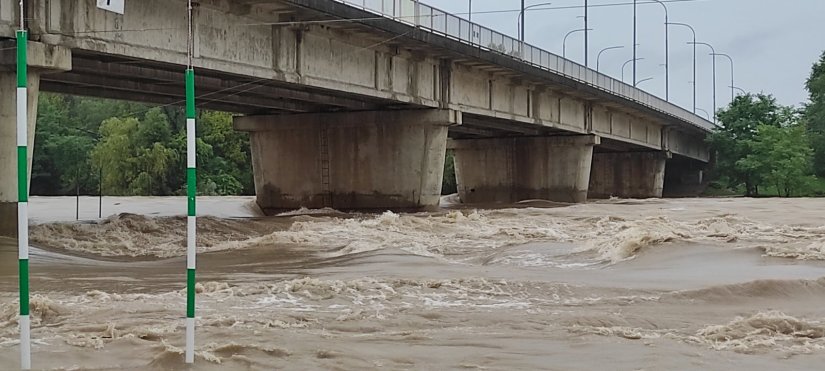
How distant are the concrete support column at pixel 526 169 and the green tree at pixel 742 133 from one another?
81.7 ft

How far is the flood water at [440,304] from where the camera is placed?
267 inches

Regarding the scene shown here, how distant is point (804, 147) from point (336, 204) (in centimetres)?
4697

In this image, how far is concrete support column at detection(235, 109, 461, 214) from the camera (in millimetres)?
31328

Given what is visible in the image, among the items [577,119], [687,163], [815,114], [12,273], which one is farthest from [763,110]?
[12,273]

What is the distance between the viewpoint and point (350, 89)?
26.2 m

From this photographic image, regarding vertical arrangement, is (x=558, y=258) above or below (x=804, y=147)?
below

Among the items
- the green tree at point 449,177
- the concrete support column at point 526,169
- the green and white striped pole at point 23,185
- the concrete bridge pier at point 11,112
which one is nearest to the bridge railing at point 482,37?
the concrete support column at point 526,169

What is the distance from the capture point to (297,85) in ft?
79.2

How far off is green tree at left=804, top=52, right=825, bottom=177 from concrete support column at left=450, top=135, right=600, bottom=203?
98.8 ft

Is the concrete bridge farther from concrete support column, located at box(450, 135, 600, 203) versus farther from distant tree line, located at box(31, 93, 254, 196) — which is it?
distant tree line, located at box(31, 93, 254, 196)

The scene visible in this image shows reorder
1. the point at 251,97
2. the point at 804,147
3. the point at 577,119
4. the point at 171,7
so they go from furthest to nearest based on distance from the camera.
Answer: the point at 804,147, the point at 577,119, the point at 251,97, the point at 171,7

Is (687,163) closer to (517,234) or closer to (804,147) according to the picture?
(804,147)

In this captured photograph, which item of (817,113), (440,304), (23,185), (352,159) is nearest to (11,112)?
(440,304)

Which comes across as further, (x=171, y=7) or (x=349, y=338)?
(x=171, y=7)
